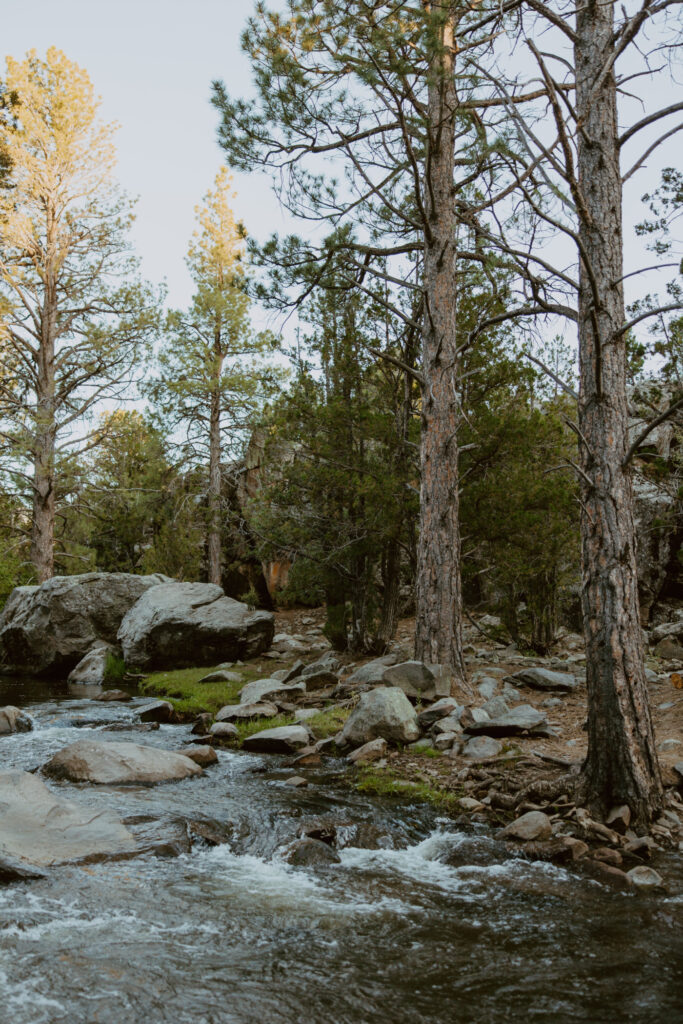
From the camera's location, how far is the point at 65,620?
51.1 ft

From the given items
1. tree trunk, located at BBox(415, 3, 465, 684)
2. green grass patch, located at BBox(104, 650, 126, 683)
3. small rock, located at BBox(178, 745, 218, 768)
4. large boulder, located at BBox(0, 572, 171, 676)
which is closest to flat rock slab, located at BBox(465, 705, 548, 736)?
tree trunk, located at BBox(415, 3, 465, 684)

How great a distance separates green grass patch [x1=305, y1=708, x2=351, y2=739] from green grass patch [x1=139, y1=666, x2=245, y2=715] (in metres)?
1.97

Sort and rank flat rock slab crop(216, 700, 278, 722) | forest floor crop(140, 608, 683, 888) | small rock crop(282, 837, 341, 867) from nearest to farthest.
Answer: small rock crop(282, 837, 341, 867) < forest floor crop(140, 608, 683, 888) < flat rock slab crop(216, 700, 278, 722)

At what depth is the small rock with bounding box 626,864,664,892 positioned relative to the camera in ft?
13.6

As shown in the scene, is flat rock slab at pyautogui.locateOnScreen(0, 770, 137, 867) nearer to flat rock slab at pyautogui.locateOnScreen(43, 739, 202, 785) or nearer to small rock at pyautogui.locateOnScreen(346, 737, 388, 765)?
flat rock slab at pyautogui.locateOnScreen(43, 739, 202, 785)

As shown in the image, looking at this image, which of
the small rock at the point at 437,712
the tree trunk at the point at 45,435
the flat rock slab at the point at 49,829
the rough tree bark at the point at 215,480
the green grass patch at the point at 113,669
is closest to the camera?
the flat rock slab at the point at 49,829

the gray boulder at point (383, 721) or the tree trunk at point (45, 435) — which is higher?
the tree trunk at point (45, 435)

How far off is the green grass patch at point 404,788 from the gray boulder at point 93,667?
9298 mm

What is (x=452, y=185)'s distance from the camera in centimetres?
942

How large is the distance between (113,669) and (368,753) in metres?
9.20

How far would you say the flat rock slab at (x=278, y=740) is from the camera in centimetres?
766

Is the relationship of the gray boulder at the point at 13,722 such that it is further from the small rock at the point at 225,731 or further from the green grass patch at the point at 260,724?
the green grass patch at the point at 260,724

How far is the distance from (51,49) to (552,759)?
62.8 ft

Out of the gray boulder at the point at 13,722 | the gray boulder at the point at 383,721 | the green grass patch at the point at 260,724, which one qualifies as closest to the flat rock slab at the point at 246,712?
the green grass patch at the point at 260,724
